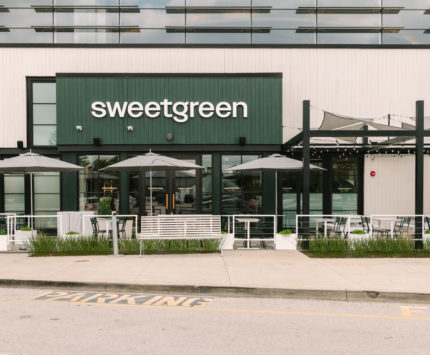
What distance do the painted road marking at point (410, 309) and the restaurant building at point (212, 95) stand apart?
7342 mm

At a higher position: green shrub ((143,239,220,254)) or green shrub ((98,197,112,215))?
green shrub ((98,197,112,215))

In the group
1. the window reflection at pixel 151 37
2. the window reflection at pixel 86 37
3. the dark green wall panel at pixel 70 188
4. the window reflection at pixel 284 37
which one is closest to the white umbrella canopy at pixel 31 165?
the dark green wall panel at pixel 70 188

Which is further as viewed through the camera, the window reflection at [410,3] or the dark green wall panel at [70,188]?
the window reflection at [410,3]

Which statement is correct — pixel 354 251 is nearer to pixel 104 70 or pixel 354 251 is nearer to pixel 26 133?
pixel 104 70

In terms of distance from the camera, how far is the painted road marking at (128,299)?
6621mm

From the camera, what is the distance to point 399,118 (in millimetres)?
16141

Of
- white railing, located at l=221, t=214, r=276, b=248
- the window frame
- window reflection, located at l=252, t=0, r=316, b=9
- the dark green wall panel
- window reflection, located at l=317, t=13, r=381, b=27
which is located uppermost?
window reflection, located at l=252, t=0, r=316, b=9

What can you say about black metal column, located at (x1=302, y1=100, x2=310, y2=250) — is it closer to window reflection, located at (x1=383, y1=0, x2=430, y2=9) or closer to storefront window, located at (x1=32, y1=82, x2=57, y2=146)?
storefront window, located at (x1=32, y1=82, x2=57, y2=146)

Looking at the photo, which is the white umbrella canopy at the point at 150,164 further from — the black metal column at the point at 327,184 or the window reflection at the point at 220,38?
the window reflection at the point at 220,38

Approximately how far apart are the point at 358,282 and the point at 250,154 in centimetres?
816

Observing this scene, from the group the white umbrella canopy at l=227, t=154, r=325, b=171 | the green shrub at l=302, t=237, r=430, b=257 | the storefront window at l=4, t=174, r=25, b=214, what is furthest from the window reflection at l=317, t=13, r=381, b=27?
the storefront window at l=4, t=174, r=25, b=214

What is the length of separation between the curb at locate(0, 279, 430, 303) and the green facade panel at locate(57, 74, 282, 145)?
7827mm

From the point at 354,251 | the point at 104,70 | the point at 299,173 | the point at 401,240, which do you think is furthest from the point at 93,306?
the point at 104,70

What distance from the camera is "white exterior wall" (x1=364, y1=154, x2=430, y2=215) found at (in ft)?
51.8
